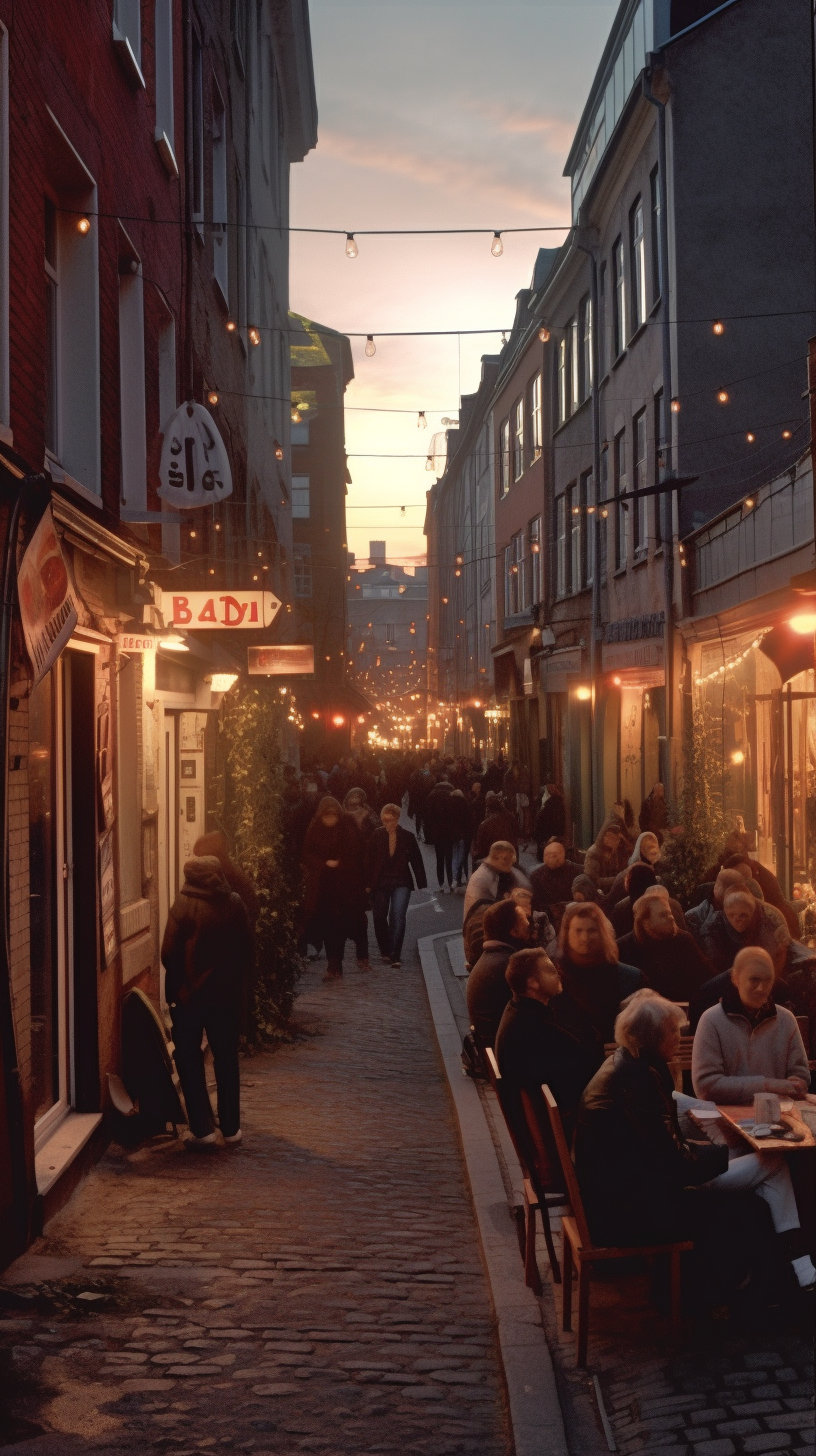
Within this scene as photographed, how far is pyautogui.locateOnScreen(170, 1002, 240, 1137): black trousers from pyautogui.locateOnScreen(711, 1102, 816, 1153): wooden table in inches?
136

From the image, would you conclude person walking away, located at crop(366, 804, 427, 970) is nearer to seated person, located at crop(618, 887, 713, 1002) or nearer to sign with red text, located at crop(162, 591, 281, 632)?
sign with red text, located at crop(162, 591, 281, 632)

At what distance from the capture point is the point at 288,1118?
10344 mm

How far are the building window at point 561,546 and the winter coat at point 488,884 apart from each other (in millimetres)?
21984

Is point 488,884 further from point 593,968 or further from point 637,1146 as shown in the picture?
point 637,1146

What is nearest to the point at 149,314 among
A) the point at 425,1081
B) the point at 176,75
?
the point at 176,75

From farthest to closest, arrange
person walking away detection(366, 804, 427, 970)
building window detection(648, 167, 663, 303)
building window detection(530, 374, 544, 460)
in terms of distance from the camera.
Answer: building window detection(530, 374, 544, 460), building window detection(648, 167, 663, 303), person walking away detection(366, 804, 427, 970)

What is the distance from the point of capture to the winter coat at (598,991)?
29.4 ft

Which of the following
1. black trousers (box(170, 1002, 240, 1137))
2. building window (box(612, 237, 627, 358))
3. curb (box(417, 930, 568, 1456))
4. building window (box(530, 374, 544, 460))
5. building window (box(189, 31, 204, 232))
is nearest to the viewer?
curb (box(417, 930, 568, 1456))

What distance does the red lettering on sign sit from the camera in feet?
41.5

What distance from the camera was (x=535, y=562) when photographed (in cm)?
3891

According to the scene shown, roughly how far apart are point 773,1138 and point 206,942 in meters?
4.02

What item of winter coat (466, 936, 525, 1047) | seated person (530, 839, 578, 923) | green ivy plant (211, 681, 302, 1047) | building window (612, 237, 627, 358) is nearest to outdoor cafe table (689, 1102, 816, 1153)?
winter coat (466, 936, 525, 1047)

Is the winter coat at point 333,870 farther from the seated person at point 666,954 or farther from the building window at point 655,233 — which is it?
the building window at point 655,233

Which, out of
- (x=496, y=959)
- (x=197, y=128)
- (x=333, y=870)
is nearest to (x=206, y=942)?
(x=496, y=959)
